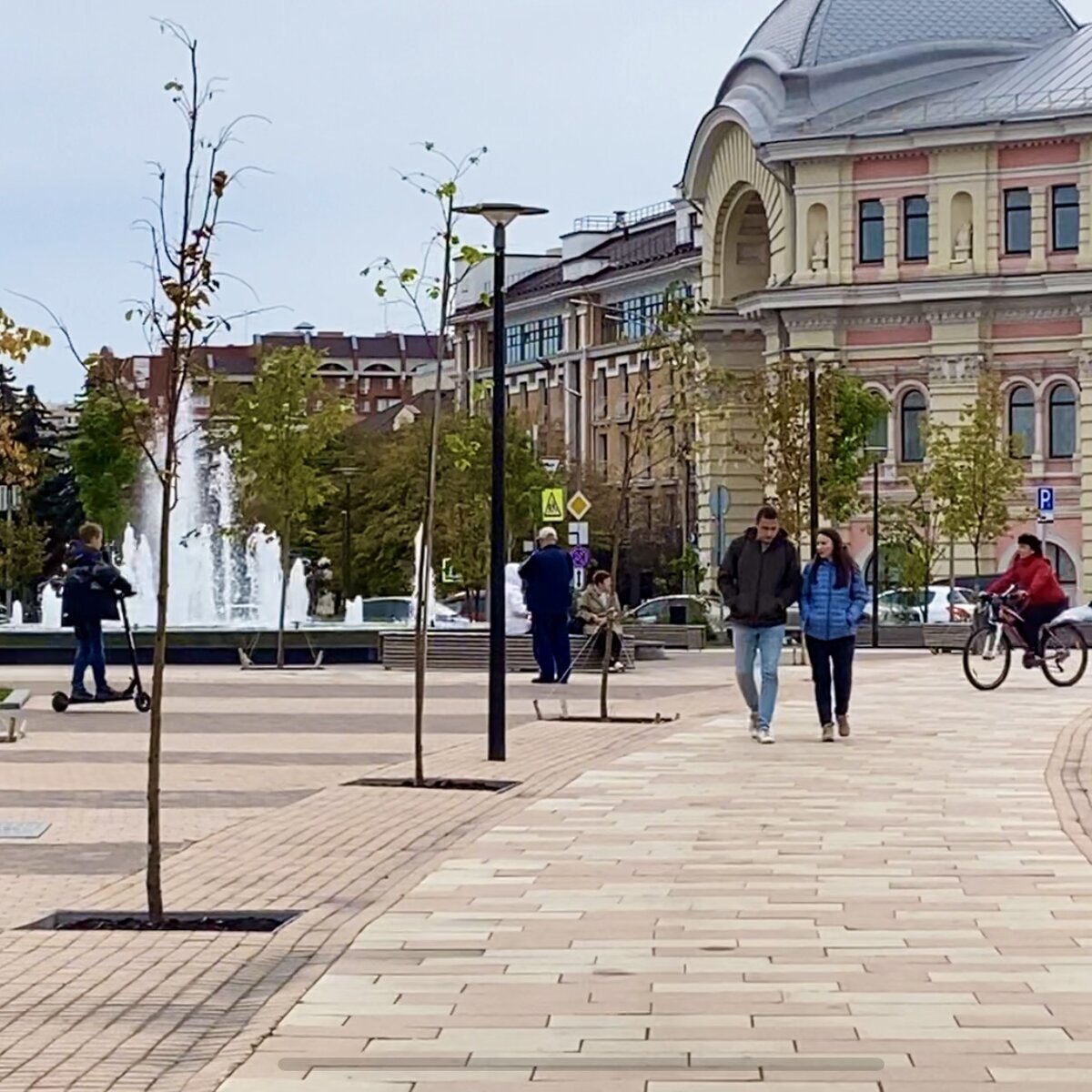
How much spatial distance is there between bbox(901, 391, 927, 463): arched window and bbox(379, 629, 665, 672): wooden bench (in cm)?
4147

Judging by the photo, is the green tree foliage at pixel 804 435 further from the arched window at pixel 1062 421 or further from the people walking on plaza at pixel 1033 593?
the people walking on plaza at pixel 1033 593

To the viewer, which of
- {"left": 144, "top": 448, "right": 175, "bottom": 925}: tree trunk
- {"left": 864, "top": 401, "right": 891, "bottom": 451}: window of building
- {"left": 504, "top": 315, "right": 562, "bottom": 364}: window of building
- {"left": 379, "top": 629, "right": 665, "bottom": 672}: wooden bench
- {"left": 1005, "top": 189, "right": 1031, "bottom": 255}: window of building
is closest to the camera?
{"left": 144, "top": 448, "right": 175, "bottom": 925}: tree trunk

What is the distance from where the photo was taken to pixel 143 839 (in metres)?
14.2

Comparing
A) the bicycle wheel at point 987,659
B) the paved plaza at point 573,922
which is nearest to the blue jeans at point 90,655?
the paved plaza at point 573,922

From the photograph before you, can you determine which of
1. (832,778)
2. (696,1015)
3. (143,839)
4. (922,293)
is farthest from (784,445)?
(696,1015)

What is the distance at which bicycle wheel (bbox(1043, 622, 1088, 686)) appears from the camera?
30.2 metres

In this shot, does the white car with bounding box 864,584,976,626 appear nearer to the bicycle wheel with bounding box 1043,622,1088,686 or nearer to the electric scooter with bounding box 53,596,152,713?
the bicycle wheel with bounding box 1043,622,1088,686

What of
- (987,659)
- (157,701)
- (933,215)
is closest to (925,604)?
(933,215)

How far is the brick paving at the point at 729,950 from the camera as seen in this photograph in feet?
25.7

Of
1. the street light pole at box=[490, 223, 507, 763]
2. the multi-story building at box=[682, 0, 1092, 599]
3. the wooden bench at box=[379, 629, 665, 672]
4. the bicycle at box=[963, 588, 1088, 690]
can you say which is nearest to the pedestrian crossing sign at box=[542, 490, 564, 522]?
the wooden bench at box=[379, 629, 665, 672]

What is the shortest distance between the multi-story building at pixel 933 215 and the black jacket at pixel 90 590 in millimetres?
48152

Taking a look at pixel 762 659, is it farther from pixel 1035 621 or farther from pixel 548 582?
pixel 548 582

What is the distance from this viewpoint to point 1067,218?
257 feet

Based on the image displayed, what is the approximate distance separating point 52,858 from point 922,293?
223ft
